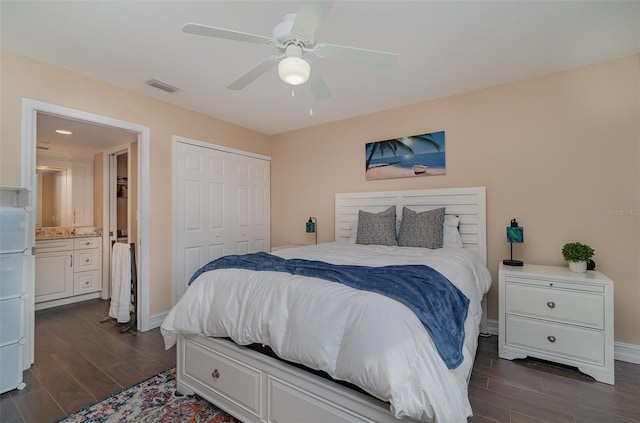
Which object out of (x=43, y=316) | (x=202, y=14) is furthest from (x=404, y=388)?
(x=43, y=316)

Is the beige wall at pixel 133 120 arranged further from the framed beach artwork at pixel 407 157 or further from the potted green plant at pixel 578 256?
the potted green plant at pixel 578 256

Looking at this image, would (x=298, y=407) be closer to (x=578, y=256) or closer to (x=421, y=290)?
(x=421, y=290)

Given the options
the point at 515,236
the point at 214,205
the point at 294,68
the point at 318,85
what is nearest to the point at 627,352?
the point at 515,236

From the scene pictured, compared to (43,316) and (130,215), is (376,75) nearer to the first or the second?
(130,215)

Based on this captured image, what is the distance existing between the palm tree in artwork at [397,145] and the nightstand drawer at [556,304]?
67.7 inches

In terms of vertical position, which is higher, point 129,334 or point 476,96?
point 476,96

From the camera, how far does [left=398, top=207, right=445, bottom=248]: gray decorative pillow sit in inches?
117

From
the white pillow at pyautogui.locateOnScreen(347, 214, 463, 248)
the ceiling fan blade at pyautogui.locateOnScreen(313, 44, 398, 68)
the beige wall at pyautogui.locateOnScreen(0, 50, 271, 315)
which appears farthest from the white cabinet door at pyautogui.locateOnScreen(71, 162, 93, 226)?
the white pillow at pyautogui.locateOnScreen(347, 214, 463, 248)

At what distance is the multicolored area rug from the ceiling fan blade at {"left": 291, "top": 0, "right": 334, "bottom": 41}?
2285 mm

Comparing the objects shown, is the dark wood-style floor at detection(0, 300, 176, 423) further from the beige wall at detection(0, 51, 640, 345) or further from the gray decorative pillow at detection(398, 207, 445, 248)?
the gray decorative pillow at detection(398, 207, 445, 248)

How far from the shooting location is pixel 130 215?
3.92 metres

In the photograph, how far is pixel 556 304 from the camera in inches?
90.9

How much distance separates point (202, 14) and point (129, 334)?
311cm

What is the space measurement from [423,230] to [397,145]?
1.20 meters
